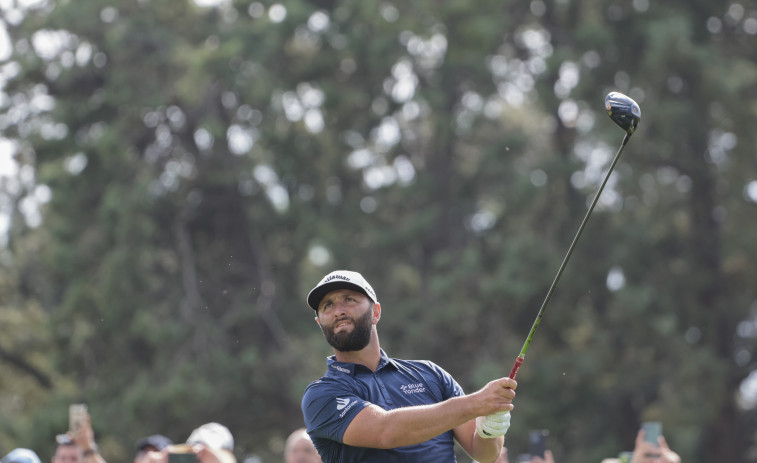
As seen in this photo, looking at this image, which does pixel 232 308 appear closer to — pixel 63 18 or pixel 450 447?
pixel 63 18

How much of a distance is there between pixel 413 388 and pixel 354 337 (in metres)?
0.31

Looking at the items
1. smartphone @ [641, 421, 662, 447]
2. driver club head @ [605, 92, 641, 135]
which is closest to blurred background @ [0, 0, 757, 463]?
smartphone @ [641, 421, 662, 447]

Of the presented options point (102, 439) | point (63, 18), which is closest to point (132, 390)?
point (102, 439)

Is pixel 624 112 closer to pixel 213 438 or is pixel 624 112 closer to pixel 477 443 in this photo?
pixel 477 443

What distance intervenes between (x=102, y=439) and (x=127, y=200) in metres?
4.58

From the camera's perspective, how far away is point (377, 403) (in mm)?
4707

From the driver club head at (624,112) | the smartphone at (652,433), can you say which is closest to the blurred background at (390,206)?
the smartphone at (652,433)

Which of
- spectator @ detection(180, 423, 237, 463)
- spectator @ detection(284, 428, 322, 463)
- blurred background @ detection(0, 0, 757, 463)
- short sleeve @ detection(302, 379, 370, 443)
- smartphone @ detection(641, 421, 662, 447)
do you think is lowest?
short sleeve @ detection(302, 379, 370, 443)


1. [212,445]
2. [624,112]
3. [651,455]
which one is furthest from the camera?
[651,455]

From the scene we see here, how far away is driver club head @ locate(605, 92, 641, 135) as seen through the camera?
503cm

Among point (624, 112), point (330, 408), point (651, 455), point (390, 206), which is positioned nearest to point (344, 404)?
point (330, 408)

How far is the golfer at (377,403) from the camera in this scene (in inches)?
174

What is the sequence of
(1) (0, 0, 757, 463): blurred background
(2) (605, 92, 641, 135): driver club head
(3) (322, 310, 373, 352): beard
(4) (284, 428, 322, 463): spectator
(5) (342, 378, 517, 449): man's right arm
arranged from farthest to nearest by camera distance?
(1) (0, 0, 757, 463): blurred background < (4) (284, 428, 322, 463): spectator < (2) (605, 92, 641, 135): driver club head < (3) (322, 310, 373, 352): beard < (5) (342, 378, 517, 449): man's right arm

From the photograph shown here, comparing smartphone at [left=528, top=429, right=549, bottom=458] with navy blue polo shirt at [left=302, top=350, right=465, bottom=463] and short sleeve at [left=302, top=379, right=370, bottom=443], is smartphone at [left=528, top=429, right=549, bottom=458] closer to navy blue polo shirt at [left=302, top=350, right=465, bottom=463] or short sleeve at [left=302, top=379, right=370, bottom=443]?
navy blue polo shirt at [left=302, top=350, right=465, bottom=463]
